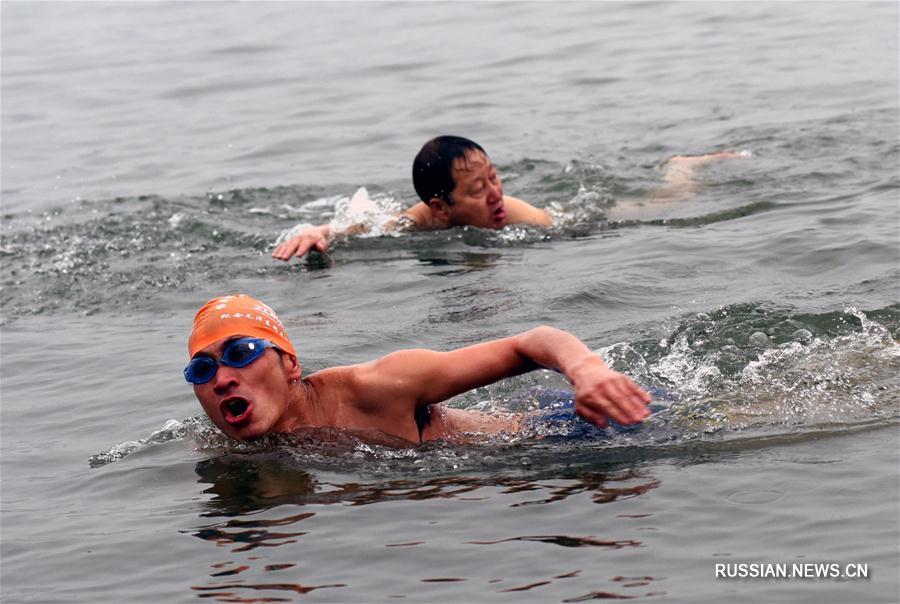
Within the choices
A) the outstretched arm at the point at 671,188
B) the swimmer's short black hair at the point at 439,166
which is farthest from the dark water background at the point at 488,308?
the swimmer's short black hair at the point at 439,166

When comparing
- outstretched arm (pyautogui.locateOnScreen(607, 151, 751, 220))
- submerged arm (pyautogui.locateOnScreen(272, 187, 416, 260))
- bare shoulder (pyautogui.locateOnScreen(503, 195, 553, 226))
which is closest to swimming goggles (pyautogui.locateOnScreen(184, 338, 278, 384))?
submerged arm (pyautogui.locateOnScreen(272, 187, 416, 260))

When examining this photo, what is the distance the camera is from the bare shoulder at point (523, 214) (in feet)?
37.7

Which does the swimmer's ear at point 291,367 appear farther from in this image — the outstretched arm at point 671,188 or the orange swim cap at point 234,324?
the outstretched arm at point 671,188

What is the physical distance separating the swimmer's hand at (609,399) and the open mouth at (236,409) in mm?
1702

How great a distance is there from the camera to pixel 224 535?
583cm

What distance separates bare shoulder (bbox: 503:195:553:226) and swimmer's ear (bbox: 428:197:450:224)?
1.64ft

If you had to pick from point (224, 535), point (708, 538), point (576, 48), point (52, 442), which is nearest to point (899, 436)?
point (708, 538)

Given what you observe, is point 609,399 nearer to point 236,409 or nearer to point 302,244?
point 236,409

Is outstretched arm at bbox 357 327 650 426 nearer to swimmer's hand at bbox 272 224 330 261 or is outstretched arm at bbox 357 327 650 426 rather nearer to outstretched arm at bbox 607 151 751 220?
swimmer's hand at bbox 272 224 330 261

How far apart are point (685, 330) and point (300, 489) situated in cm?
271

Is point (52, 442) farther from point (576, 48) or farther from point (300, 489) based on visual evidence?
point (576, 48)

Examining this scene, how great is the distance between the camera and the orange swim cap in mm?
6250

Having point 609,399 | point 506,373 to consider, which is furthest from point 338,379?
point 609,399

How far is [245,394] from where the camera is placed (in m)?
6.17
